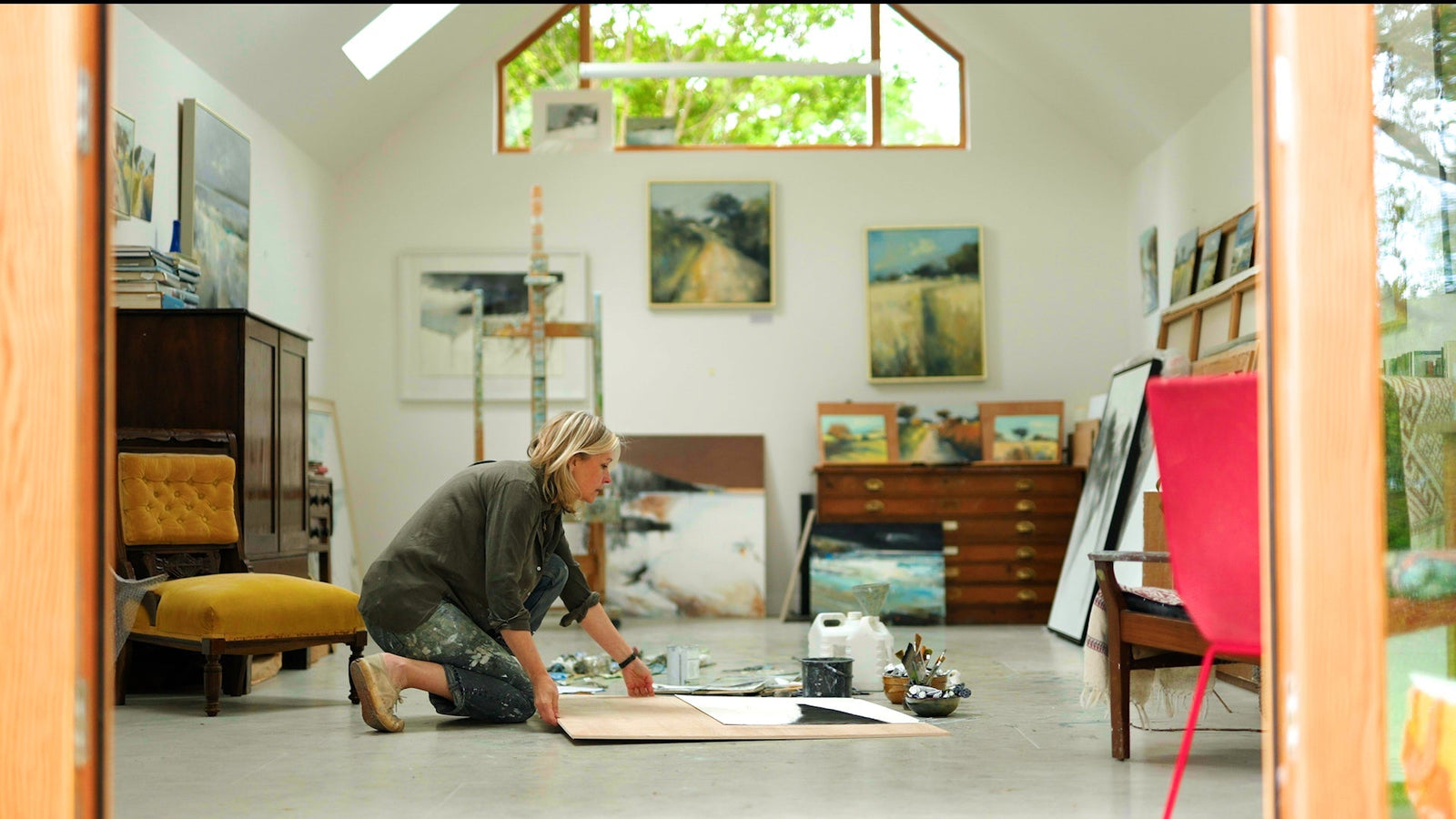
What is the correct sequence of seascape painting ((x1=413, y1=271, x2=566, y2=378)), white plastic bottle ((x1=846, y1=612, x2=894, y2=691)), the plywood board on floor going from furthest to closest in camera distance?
1. seascape painting ((x1=413, y1=271, x2=566, y2=378))
2. white plastic bottle ((x1=846, y1=612, x2=894, y2=691))
3. the plywood board on floor

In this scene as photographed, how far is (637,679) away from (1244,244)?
3.94 metres

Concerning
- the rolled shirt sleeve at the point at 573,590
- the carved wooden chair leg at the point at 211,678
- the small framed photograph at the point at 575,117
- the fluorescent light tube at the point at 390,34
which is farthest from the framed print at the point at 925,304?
the carved wooden chair leg at the point at 211,678

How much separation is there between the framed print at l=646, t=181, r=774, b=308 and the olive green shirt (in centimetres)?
463

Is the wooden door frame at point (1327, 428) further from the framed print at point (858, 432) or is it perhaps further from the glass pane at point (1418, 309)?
the framed print at point (858, 432)

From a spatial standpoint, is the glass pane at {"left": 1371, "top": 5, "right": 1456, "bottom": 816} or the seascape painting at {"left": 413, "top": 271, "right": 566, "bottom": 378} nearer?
the glass pane at {"left": 1371, "top": 5, "right": 1456, "bottom": 816}

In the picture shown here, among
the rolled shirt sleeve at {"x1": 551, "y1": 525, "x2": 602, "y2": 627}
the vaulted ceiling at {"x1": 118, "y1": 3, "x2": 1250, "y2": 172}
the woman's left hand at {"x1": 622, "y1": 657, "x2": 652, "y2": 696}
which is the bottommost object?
the woman's left hand at {"x1": 622, "y1": 657, "x2": 652, "y2": 696}

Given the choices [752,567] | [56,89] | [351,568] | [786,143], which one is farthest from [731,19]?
[56,89]

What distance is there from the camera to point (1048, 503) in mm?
8008

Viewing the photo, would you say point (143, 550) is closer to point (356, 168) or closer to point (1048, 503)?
point (356, 168)

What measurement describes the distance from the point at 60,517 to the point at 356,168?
7203 millimetres

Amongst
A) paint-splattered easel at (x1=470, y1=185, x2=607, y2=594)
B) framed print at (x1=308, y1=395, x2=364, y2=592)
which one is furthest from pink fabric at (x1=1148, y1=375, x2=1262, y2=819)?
framed print at (x1=308, y1=395, x2=364, y2=592)

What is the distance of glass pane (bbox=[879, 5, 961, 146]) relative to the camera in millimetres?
8891

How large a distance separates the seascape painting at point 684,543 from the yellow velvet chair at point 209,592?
10.8 ft

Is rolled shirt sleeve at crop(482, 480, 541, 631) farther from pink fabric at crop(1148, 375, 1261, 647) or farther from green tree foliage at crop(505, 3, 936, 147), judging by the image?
green tree foliage at crop(505, 3, 936, 147)
